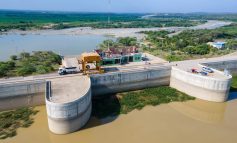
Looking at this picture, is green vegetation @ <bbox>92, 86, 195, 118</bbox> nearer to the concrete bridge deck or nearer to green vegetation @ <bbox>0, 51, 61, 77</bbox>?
the concrete bridge deck

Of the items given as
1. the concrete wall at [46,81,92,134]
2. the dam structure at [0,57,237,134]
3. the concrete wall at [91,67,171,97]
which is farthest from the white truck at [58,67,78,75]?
the concrete wall at [46,81,92,134]

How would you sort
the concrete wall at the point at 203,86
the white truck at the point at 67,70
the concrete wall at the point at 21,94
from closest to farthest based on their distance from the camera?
the concrete wall at the point at 21,94 → the concrete wall at the point at 203,86 → the white truck at the point at 67,70

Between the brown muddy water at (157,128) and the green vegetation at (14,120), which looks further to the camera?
the green vegetation at (14,120)

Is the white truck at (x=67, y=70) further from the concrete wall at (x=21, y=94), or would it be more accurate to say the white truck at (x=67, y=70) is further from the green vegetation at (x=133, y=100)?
the green vegetation at (x=133, y=100)

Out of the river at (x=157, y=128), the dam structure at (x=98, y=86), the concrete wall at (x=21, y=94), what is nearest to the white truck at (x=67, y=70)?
the dam structure at (x=98, y=86)

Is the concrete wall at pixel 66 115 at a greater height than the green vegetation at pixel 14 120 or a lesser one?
greater

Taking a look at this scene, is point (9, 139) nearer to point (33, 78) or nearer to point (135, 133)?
point (33, 78)
